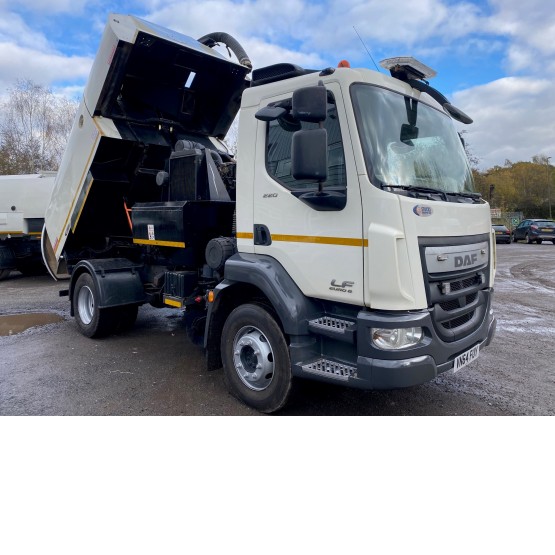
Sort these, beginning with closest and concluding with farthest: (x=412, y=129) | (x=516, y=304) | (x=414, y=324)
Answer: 1. (x=414, y=324)
2. (x=412, y=129)
3. (x=516, y=304)

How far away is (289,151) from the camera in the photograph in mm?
3785

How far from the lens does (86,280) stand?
6.48 m

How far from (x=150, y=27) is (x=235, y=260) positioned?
309 cm

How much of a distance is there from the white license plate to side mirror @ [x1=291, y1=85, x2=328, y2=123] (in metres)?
2.05

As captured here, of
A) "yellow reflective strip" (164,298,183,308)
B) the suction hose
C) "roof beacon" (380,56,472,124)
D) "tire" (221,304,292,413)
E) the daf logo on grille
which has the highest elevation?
the suction hose

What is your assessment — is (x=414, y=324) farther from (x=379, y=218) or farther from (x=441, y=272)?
(x=379, y=218)

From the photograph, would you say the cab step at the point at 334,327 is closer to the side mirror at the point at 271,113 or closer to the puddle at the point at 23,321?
the side mirror at the point at 271,113

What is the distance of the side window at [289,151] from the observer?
347 cm

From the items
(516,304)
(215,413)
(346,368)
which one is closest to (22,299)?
(215,413)

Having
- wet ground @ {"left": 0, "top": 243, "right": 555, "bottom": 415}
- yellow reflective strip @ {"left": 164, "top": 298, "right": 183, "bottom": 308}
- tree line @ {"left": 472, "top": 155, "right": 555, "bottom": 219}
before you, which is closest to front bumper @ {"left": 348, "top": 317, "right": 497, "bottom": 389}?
wet ground @ {"left": 0, "top": 243, "right": 555, "bottom": 415}

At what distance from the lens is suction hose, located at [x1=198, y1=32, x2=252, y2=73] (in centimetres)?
605

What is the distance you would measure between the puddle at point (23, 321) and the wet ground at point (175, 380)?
0.10 feet

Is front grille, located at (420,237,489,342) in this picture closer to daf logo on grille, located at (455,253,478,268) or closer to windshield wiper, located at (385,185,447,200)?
daf logo on grille, located at (455,253,478,268)

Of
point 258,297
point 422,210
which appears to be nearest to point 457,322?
point 422,210
